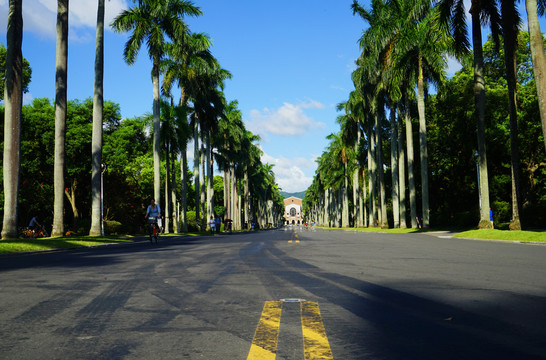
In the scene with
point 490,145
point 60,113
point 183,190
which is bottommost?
point 183,190

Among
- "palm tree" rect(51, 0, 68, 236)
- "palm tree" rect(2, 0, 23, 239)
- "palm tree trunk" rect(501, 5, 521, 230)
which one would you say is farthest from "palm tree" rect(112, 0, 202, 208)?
"palm tree trunk" rect(501, 5, 521, 230)

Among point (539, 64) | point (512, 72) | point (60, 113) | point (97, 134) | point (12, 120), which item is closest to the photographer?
point (12, 120)

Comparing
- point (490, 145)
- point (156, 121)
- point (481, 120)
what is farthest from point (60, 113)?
point (490, 145)

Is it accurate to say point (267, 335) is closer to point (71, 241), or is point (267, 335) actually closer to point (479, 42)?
point (71, 241)

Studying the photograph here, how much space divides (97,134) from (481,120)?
18.8m

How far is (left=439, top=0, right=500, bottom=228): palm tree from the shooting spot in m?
24.3

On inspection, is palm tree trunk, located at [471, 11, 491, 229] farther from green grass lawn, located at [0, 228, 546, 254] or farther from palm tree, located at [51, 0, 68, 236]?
palm tree, located at [51, 0, 68, 236]

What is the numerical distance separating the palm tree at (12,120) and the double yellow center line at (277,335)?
15.6m

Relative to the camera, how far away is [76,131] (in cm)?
4228

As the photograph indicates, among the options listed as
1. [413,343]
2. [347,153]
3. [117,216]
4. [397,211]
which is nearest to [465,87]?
[397,211]

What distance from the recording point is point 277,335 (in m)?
4.02

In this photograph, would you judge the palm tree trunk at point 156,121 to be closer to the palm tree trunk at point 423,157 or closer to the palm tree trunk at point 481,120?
the palm tree trunk at point 423,157

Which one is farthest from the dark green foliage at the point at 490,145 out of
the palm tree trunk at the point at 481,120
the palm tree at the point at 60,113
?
the palm tree at the point at 60,113

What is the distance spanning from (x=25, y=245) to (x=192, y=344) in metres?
13.8
